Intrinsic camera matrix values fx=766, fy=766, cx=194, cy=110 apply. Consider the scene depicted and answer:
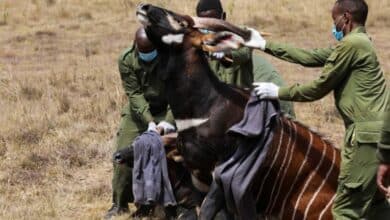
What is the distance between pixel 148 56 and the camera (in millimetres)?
6781

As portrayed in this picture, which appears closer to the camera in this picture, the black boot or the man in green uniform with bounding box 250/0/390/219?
the man in green uniform with bounding box 250/0/390/219

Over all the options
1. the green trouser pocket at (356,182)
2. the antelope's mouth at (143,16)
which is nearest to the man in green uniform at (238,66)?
the antelope's mouth at (143,16)

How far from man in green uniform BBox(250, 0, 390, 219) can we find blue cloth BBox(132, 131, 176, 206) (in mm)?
1760

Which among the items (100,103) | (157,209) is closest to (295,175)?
(157,209)

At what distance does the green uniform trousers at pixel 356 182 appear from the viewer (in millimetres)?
4973

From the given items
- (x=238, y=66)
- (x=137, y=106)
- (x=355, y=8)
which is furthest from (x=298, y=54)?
(x=137, y=106)

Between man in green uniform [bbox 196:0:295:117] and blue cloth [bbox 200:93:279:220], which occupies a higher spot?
man in green uniform [bbox 196:0:295:117]

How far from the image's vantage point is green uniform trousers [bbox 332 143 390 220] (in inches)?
196

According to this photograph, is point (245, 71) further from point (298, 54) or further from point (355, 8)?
point (355, 8)

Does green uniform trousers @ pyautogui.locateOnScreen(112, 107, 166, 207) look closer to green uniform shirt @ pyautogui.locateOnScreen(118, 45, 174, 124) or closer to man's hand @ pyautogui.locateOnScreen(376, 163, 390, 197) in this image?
green uniform shirt @ pyautogui.locateOnScreen(118, 45, 174, 124)

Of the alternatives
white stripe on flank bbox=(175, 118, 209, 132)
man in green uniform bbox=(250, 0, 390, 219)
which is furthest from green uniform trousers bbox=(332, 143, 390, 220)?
white stripe on flank bbox=(175, 118, 209, 132)

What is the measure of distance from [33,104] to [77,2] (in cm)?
1359

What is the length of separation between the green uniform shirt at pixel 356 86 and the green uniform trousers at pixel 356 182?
8 cm

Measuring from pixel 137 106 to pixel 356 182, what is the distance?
2.69 meters
